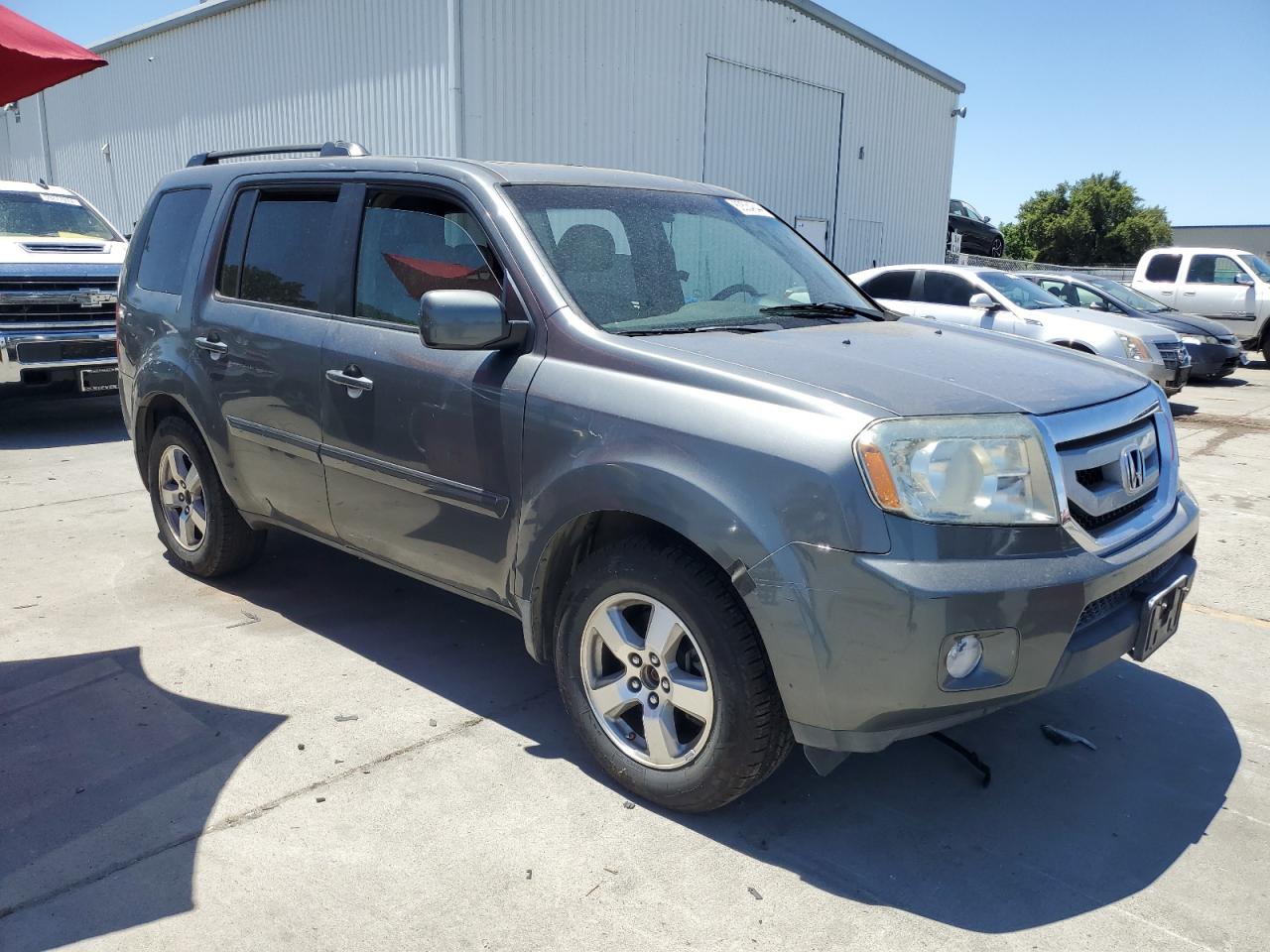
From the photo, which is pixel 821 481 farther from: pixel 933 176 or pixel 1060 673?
pixel 933 176

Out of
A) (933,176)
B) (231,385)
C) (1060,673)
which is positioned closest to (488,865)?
(1060,673)

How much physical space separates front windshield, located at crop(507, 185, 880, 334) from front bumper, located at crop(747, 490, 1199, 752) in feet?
3.50

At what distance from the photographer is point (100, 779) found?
3059 mm

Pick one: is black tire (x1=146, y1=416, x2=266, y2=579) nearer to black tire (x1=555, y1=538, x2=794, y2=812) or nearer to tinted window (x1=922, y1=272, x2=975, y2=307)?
black tire (x1=555, y1=538, x2=794, y2=812)

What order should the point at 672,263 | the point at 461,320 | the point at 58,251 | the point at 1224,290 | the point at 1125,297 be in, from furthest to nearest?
the point at 1224,290 < the point at 1125,297 < the point at 58,251 < the point at 672,263 < the point at 461,320

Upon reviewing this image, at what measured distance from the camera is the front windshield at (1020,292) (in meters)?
11.1

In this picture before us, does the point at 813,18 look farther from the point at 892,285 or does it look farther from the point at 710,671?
the point at 710,671

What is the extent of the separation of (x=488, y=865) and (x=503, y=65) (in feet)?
37.9

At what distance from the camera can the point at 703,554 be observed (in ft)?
8.92

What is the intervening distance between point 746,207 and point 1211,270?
49.4 ft

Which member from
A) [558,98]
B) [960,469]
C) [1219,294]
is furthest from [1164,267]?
[960,469]

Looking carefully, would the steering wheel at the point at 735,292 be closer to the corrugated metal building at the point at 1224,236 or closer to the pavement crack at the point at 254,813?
the pavement crack at the point at 254,813

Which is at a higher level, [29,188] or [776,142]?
[776,142]

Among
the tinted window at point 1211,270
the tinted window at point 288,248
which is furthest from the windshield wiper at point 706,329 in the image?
the tinted window at point 1211,270
